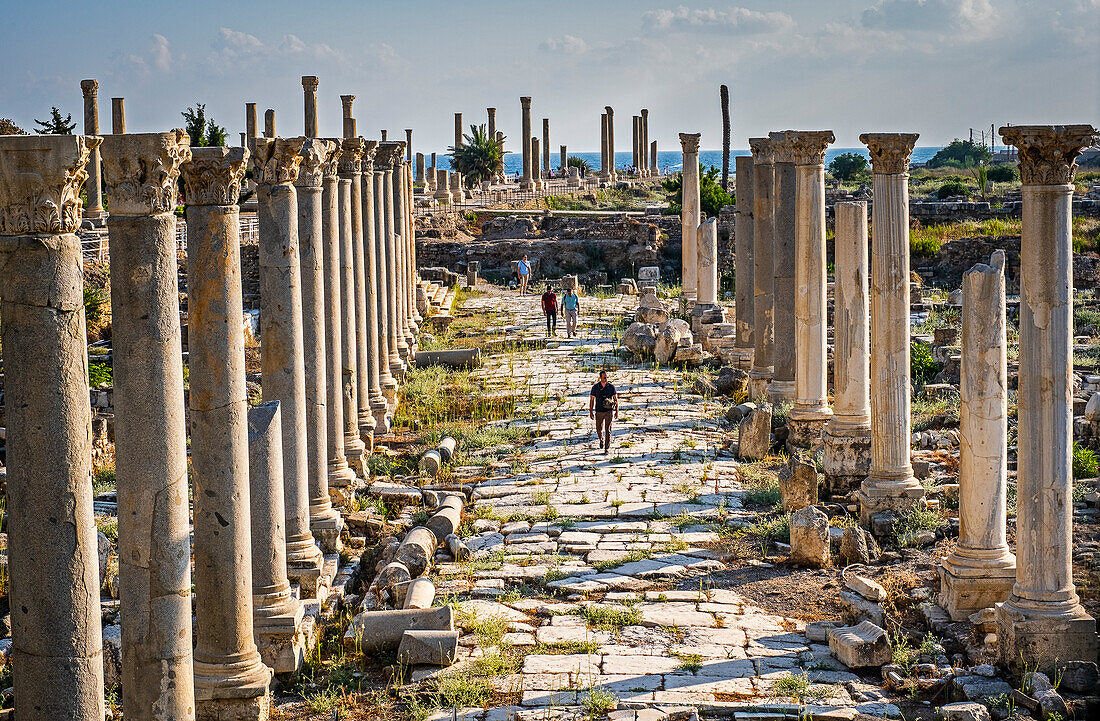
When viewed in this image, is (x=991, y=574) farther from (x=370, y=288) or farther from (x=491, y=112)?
(x=491, y=112)

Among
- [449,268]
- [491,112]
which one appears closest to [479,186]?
[491,112]

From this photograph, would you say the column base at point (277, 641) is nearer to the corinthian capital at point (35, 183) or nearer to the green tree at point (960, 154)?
the corinthian capital at point (35, 183)

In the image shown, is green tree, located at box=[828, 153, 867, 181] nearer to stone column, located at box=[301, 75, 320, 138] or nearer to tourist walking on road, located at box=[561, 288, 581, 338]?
stone column, located at box=[301, 75, 320, 138]

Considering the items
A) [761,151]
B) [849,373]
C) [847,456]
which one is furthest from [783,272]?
[847,456]

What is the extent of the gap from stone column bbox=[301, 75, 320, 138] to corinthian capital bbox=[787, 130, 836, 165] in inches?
1518

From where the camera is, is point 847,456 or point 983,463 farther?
point 847,456

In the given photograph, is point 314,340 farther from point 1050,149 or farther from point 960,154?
point 960,154

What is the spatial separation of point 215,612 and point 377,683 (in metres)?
1.67

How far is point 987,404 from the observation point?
9.95 metres

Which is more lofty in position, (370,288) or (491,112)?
(491,112)

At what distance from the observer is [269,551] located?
29.1 feet

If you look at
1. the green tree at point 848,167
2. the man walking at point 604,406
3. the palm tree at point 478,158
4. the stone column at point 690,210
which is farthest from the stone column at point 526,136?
the man walking at point 604,406

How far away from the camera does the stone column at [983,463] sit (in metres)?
9.86

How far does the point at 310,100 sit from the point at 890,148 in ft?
139
